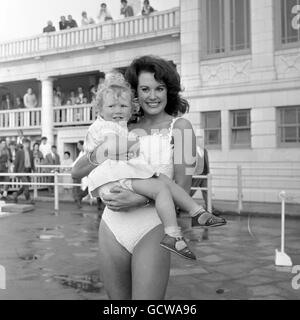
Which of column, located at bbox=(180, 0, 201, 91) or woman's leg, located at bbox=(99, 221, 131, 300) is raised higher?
column, located at bbox=(180, 0, 201, 91)

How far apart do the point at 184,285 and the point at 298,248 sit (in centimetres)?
284

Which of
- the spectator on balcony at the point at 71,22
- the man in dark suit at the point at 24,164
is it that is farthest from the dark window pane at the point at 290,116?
the spectator on balcony at the point at 71,22

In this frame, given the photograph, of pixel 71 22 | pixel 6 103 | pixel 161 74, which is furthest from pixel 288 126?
pixel 6 103

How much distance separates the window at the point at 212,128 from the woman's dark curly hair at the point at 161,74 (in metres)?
A: 13.5

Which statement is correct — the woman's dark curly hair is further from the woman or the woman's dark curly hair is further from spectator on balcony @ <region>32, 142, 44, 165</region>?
spectator on balcony @ <region>32, 142, 44, 165</region>

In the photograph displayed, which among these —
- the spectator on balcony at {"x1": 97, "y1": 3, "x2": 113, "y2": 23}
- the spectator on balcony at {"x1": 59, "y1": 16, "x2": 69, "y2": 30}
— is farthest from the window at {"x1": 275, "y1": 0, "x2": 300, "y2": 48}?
the spectator on balcony at {"x1": 59, "y1": 16, "x2": 69, "y2": 30}

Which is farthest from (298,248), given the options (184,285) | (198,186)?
(198,186)

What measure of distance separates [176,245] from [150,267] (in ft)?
0.56

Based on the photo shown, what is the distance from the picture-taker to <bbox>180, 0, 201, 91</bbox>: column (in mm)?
15984

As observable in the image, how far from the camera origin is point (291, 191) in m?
13.7

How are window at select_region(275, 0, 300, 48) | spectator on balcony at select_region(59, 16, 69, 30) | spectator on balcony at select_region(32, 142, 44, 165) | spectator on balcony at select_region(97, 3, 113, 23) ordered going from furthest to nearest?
1. spectator on balcony at select_region(59, 16, 69, 30)
2. spectator on balcony at select_region(97, 3, 113, 23)
3. spectator on balcony at select_region(32, 142, 44, 165)
4. window at select_region(275, 0, 300, 48)

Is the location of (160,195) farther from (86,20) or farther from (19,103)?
(19,103)

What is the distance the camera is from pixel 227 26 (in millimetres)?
15633

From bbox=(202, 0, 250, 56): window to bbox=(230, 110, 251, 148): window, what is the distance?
84.8 inches
